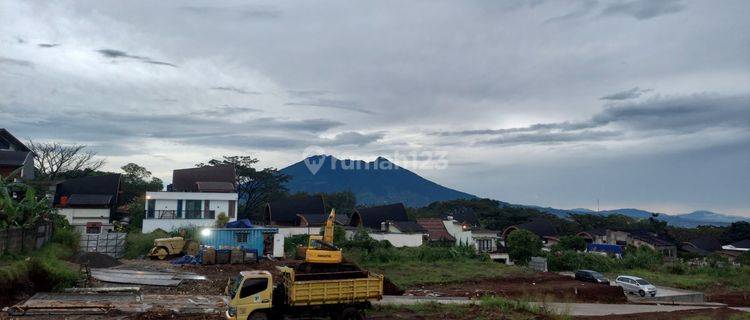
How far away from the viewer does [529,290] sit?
91.1ft

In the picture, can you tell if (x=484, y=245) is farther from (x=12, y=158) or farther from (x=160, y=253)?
(x=12, y=158)

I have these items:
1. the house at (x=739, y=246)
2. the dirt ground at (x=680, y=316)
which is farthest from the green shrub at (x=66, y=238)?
the house at (x=739, y=246)

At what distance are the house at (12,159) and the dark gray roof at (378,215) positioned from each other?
1299 inches

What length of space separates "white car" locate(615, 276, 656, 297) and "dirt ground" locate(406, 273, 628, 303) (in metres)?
2.54

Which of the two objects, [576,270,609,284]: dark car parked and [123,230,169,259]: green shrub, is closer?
[576,270,609,284]: dark car parked

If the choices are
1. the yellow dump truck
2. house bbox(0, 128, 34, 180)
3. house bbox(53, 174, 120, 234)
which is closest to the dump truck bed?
the yellow dump truck

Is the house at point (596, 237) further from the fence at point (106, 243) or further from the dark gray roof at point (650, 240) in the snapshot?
the fence at point (106, 243)

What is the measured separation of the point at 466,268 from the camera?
34781 millimetres

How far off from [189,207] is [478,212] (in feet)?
230

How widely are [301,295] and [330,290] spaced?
0.99 meters

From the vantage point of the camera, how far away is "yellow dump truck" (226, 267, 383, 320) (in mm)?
15148

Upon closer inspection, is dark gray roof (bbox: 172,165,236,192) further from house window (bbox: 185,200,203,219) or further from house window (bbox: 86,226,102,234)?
house window (bbox: 86,226,102,234)

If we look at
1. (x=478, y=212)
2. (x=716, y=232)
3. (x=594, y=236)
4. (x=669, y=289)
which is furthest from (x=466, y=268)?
(x=716, y=232)

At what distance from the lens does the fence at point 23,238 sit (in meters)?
22.5
